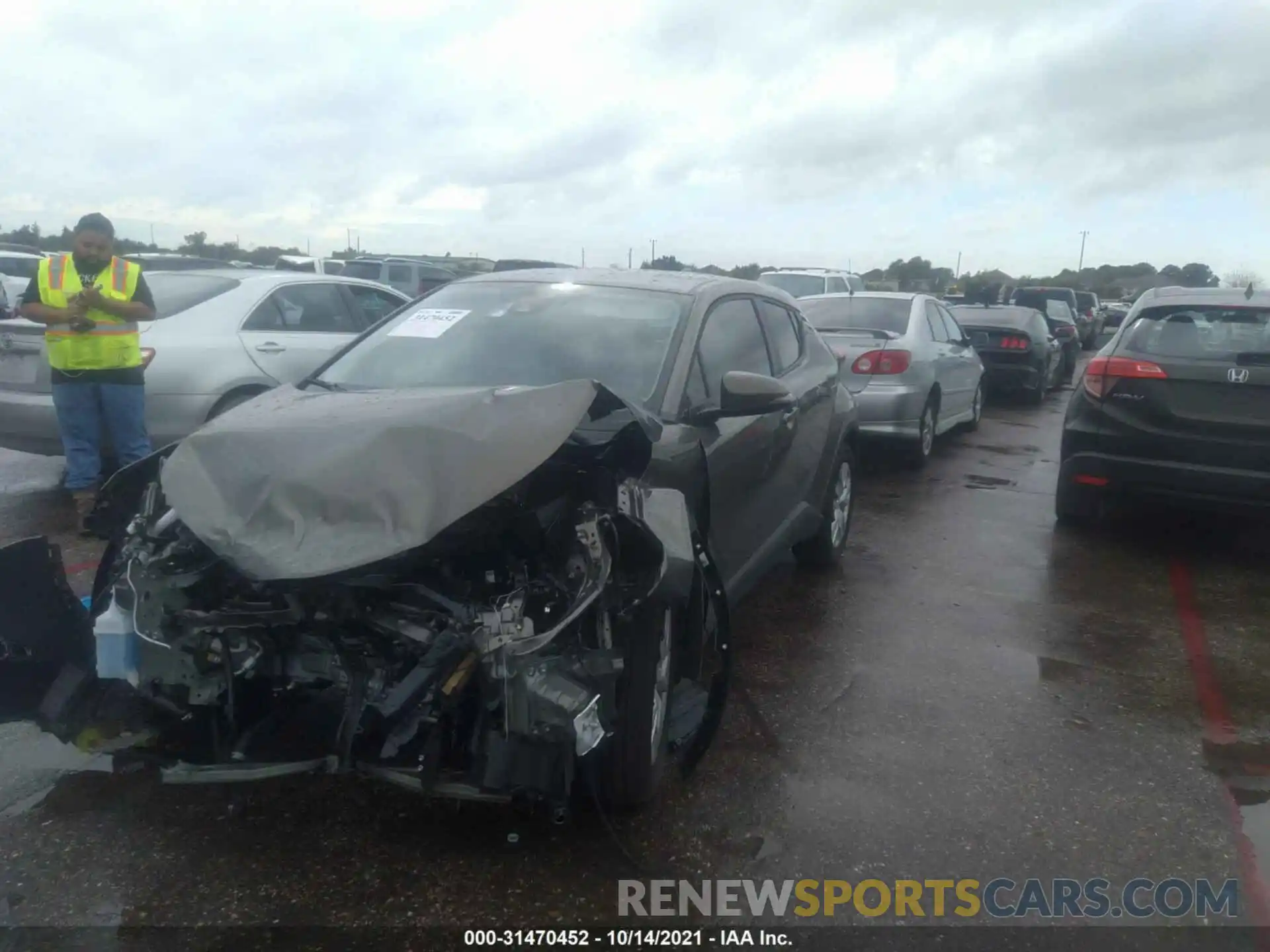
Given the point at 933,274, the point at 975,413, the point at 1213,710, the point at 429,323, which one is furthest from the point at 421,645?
the point at 933,274

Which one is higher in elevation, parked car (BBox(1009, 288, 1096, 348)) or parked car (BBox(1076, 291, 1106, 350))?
parked car (BBox(1009, 288, 1096, 348))

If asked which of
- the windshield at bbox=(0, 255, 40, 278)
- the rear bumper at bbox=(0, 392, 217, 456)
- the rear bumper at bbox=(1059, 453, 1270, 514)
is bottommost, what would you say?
the rear bumper at bbox=(1059, 453, 1270, 514)

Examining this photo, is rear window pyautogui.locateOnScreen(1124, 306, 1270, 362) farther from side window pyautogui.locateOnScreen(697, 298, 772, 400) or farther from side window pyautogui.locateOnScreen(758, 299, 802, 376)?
side window pyautogui.locateOnScreen(697, 298, 772, 400)

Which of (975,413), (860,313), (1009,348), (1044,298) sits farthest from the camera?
(1044,298)

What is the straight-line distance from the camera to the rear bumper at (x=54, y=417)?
6.65 m

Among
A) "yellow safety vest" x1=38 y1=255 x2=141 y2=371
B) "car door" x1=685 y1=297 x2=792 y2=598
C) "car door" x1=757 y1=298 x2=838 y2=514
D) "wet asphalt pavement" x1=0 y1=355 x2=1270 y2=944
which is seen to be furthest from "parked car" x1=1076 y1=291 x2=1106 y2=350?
"yellow safety vest" x1=38 y1=255 x2=141 y2=371

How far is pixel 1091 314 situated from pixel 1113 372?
2480 centimetres

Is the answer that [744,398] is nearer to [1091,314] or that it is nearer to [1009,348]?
[1009,348]

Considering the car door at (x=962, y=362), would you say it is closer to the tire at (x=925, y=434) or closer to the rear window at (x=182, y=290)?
the tire at (x=925, y=434)

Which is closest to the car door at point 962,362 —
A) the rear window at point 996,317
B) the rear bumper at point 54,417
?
the rear window at point 996,317

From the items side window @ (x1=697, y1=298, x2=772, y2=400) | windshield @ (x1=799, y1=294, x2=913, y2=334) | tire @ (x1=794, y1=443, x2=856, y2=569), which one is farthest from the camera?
windshield @ (x1=799, y1=294, x2=913, y2=334)

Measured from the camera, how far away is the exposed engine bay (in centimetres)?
271

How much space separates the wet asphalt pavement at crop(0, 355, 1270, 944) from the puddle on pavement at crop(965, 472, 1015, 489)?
10.4ft

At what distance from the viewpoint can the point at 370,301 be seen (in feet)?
27.6
